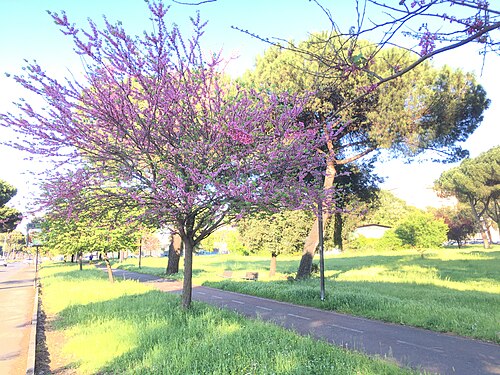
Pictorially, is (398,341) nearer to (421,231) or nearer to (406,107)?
(406,107)

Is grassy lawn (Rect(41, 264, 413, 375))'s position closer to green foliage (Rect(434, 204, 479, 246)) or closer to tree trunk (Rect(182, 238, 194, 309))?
tree trunk (Rect(182, 238, 194, 309))

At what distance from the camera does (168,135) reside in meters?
7.52

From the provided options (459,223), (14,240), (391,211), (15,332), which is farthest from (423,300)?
(14,240)

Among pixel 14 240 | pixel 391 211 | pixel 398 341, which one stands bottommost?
pixel 398 341

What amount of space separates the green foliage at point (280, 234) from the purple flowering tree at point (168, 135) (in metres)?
14.2

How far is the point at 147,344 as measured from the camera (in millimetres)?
6547

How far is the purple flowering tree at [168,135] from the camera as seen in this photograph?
6703mm

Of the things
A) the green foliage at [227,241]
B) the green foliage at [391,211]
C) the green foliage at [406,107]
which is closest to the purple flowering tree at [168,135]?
the green foliage at [406,107]

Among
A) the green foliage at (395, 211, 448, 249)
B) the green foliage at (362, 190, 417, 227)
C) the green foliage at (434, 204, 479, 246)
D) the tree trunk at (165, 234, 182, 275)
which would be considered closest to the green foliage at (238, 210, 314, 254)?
the tree trunk at (165, 234, 182, 275)

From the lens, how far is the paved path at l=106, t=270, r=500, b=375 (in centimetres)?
642

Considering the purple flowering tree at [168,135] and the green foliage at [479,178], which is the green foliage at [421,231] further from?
the purple flowering tree at [168,135]

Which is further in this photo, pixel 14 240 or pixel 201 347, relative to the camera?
pixel 14 240

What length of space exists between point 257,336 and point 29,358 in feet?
14.1

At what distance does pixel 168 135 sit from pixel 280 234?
1625 cm
